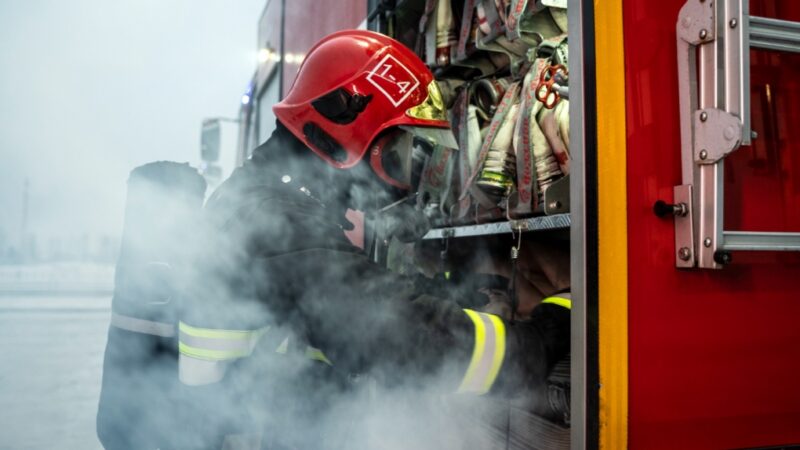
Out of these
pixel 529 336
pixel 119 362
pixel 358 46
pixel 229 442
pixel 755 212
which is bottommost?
pixel 229 442

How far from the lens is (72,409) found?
333 centimetres

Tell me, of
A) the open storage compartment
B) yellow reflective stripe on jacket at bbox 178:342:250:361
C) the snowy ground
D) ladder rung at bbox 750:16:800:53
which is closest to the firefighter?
yellow reflective stripe on jacket at bbox 178:342:250:361

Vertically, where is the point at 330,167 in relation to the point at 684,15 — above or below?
below

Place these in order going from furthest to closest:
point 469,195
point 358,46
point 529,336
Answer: point 469,195 < point 358,46 < point 529,336

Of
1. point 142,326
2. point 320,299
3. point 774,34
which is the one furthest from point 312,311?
point 774,34

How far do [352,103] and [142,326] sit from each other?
0.91 metres

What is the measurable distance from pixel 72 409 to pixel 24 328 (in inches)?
75.1

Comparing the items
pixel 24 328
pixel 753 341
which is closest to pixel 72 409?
pixel 24 328

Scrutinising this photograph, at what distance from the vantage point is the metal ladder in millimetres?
1050

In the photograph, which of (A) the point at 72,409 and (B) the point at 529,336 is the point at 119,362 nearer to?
(B) the point at 529,336

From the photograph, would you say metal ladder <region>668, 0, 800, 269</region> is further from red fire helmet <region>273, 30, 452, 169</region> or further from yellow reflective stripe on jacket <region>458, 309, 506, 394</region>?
red fire helmet <region>273, 30, 452, 169</region>

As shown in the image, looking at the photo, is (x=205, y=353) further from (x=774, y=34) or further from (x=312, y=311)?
(x=774, y=34)

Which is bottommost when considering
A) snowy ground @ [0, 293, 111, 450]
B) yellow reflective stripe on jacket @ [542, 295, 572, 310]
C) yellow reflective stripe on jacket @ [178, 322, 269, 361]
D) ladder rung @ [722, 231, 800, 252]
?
snowy ground @ [0, 293, 111, 450]

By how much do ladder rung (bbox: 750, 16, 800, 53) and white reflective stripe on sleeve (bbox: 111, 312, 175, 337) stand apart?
1.59 metres
